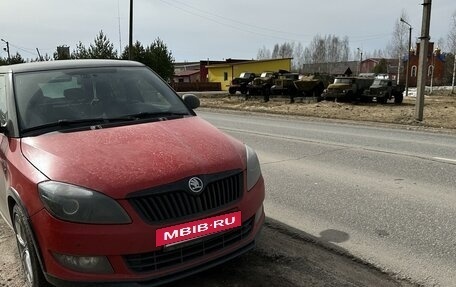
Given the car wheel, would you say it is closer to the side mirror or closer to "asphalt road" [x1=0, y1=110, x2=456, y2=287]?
"asphalt road" [x1=0, y1=110, x2=456, y2=287]

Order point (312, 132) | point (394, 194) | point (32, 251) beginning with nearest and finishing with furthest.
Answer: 1. point (32, 251)
2. point (394, 194)
3. point (312, 132)

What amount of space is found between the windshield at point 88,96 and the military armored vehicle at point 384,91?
24723 mm

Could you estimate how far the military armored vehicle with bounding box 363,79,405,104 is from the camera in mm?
27109

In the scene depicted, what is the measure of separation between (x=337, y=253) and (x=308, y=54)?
414ft

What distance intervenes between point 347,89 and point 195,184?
2535 cm

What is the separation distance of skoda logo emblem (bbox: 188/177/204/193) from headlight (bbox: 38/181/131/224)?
0.45 metres

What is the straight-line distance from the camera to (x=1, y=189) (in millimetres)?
3689

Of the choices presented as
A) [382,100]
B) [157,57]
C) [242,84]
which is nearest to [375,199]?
[382,100]

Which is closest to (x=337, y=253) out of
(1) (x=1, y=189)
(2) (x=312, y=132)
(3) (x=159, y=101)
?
(3) (x=159, y=101)

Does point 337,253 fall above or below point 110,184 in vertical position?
below

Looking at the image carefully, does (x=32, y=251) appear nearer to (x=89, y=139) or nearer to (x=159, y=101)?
(x=89, y=139)

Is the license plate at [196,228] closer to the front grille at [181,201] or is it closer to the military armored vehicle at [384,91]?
the front grille at [181,201]

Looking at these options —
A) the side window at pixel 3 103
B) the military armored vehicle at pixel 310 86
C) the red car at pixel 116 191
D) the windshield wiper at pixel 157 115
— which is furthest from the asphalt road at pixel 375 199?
the military armored vehicle at pixel 310 86

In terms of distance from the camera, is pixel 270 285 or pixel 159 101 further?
pixel 159 101
